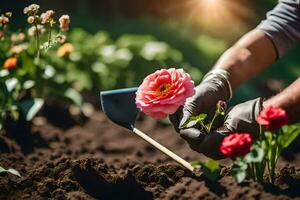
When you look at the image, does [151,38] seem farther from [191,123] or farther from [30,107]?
[191,123]

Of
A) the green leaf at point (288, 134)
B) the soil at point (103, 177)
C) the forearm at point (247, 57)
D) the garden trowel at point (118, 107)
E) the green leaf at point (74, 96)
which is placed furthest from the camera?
the green leaf at point (74, 96)

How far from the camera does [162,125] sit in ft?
16.5

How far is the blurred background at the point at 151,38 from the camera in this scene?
538 centimetres

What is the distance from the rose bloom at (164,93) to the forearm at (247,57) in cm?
52

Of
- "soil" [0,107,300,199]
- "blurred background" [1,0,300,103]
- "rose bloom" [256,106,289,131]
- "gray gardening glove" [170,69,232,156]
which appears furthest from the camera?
"blurred background" [1,0,300,103]

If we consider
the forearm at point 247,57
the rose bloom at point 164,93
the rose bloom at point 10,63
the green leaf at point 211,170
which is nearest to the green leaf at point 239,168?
the green leaf at point 211,170

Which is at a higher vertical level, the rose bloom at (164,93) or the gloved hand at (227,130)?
the rose bloom at (164,93)

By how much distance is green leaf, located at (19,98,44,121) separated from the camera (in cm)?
429

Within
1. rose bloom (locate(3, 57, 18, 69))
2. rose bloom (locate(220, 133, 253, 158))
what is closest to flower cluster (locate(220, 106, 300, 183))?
rose bloom (locate(220, 133, 253, 158))

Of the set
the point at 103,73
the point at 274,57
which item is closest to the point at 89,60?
the point at 103,73

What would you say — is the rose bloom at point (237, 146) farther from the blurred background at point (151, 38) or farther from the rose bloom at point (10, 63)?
the blurred background at point (151, 38)

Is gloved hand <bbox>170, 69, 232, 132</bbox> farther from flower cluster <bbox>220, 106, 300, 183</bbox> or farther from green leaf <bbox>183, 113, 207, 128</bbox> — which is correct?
flower cluster <bbox>220, 106, 300, 183</bbox>

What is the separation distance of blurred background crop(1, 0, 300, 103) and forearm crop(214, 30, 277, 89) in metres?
1.70

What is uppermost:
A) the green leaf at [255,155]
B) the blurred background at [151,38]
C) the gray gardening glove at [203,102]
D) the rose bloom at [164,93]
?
the rose bloom at [164,93]
